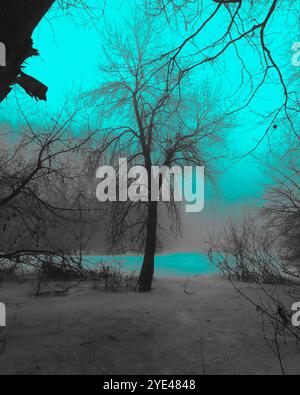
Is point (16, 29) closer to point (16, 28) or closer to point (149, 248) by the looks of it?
point (16, 28)

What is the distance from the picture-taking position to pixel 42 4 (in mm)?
1881

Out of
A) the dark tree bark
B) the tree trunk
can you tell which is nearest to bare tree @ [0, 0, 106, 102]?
the dark tree bark

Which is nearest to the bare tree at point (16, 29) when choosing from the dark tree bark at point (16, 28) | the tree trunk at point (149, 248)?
the dark tree bark at point (16, 28)

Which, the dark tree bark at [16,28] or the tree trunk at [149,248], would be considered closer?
the dark tree bark at [16,28]

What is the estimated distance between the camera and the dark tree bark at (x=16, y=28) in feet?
5.87

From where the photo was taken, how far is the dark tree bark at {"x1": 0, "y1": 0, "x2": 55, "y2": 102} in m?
1.79

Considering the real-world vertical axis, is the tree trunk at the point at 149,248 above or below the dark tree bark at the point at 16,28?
below

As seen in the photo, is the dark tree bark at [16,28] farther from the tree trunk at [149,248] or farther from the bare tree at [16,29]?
the tree trunk at [149,248]

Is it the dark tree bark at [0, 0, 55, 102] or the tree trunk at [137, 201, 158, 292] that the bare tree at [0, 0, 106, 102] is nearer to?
the dark tree bark at [0, 0, 55, 102]

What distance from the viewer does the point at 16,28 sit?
1.84 metres

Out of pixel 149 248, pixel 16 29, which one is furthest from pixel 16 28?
pixel 149 248

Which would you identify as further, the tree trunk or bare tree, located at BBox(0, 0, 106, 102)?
the tree trunk

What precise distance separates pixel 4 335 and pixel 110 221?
6.20 metres
